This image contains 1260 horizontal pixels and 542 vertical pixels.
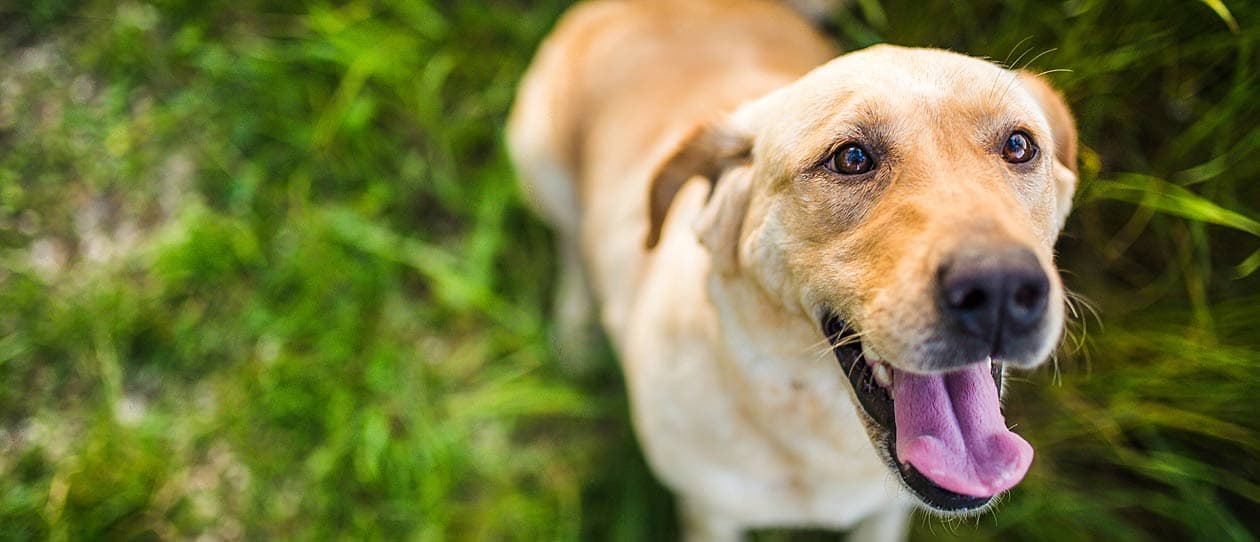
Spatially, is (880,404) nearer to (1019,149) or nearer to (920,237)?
(920,237)

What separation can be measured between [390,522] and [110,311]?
1.32m

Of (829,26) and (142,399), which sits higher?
(829,26)

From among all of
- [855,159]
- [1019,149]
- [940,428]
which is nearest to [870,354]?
[940,428]

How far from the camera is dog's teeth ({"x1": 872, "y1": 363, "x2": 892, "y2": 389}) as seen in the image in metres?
1.57

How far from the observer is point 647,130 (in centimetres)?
241

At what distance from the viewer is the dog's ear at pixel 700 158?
1.79 m

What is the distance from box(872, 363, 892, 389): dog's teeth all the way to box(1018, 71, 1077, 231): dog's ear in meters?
0.47

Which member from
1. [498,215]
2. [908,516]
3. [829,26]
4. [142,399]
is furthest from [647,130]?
[142,399]

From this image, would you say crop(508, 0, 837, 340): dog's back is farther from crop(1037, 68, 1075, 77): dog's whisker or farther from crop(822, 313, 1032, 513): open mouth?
crop(822, 313, 1032, 513): open mouth

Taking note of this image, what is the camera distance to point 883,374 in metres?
1.58

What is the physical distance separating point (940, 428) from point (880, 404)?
4.5 inches

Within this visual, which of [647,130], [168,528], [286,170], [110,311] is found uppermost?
[647,130]

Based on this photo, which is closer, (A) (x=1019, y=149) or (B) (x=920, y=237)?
(B) (x=920, y=237)

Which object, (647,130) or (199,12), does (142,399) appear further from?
(647,130)
